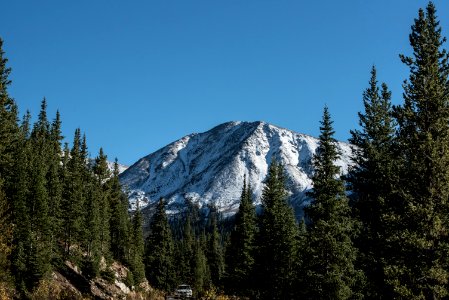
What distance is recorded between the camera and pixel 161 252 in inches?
3140

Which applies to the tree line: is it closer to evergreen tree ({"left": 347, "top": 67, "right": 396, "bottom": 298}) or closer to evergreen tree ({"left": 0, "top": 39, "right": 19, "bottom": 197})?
evergreen tree ({"left": 0, "top": 39, "right": 19, "bottom": 197})

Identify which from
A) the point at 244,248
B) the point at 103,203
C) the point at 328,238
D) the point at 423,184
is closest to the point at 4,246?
the point at 328,238

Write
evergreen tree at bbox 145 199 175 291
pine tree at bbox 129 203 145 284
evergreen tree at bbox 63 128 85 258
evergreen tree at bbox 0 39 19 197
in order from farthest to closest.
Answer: evergreen tree at bbox 145 199 175 291
pine tree at bbox 129 203 145 284
evergreen tree at bbox 63 128 85 258
evergreen tree at bbox 0 39 19 197

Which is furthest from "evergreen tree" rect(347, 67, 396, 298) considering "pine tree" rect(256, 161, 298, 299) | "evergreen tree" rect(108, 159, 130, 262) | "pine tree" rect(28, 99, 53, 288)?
"evergreen tree" rect(108, 159, 130, 262)

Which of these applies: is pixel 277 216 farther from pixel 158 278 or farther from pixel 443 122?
pixel 158 278

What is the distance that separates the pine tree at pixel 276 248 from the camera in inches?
1809

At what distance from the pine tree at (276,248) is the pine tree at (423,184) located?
73.8 feet

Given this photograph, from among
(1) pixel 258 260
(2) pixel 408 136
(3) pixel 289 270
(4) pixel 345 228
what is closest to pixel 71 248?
(1) pixel 258 260

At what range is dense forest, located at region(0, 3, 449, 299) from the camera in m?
22.0

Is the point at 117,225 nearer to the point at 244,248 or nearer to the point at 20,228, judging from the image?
the point at 244,248

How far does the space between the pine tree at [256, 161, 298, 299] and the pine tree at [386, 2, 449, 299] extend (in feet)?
73.8

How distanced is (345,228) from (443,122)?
11.9 m

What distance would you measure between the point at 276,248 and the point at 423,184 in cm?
2538

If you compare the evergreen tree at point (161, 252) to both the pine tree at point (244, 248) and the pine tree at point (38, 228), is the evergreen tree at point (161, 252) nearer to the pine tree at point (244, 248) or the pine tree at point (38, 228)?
the pine tree at point (244, 248)
